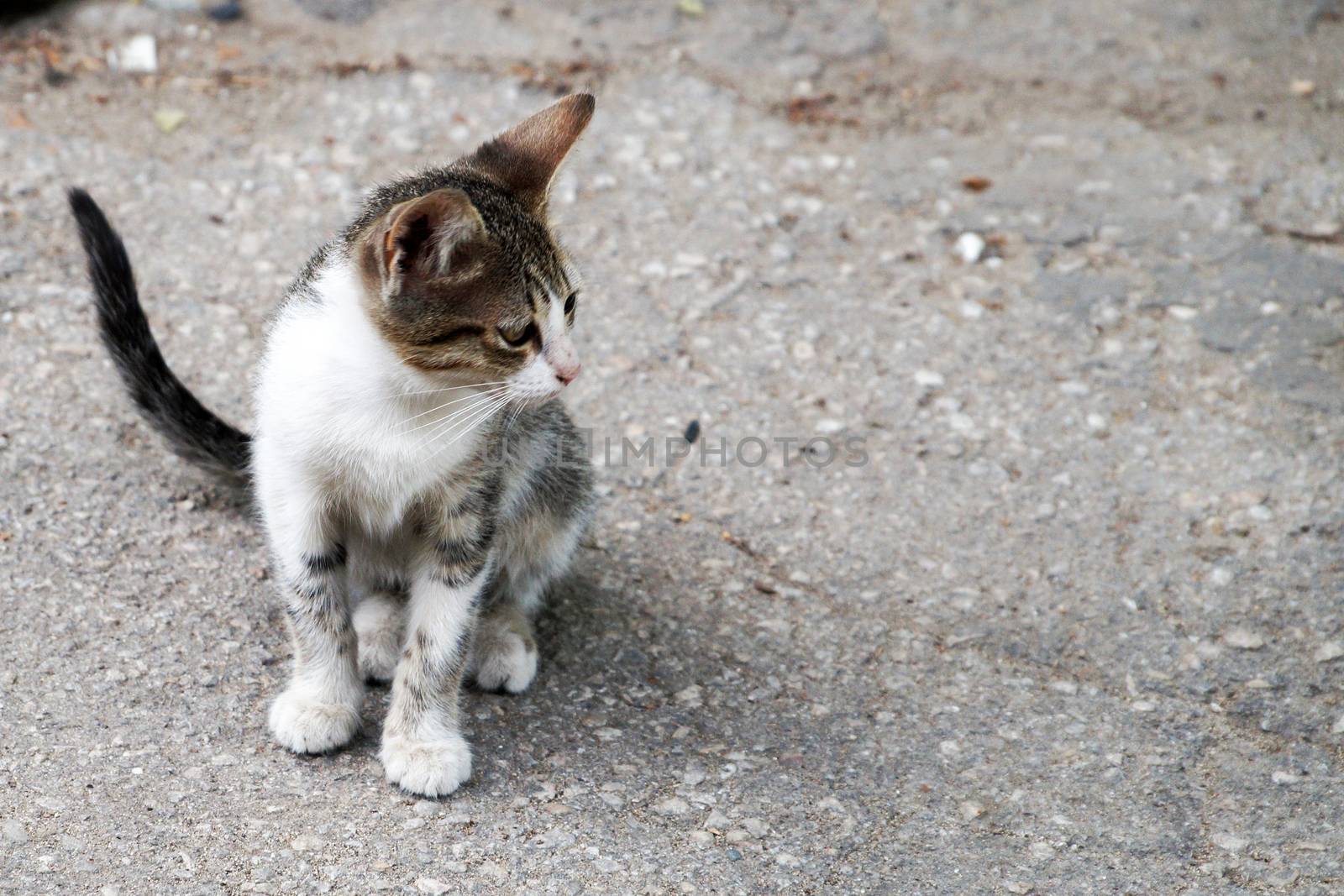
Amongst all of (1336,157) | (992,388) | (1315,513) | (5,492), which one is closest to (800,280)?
(992,388)

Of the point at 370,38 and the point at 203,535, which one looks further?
the point at 370,38

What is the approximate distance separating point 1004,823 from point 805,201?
2.99 metres

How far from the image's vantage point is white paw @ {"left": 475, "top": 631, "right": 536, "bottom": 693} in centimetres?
332

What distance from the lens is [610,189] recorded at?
5.35 metres

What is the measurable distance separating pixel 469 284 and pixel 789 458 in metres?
1.91

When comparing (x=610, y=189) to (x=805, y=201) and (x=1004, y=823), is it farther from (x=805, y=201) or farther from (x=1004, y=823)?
(x=1004, y=823)

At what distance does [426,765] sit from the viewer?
292 centimetres

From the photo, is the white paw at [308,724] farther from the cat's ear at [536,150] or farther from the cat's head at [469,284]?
the cat's ear at [536,150]

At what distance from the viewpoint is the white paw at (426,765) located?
9.57 ft

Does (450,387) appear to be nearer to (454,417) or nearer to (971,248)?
(454,417)

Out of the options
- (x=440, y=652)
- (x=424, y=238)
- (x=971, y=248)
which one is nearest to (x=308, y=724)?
A: (x=440, y=652)

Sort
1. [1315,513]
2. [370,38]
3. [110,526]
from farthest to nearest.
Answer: [370,38], [1315,513], [110,526]

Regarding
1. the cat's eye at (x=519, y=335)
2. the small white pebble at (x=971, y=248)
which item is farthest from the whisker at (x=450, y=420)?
the small white pebble at (x=971, y=248)

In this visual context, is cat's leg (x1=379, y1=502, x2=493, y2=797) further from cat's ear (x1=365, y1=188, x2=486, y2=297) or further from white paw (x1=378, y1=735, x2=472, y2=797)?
cat's ear (x1=365, y1=188, x2=486, y2=297)
